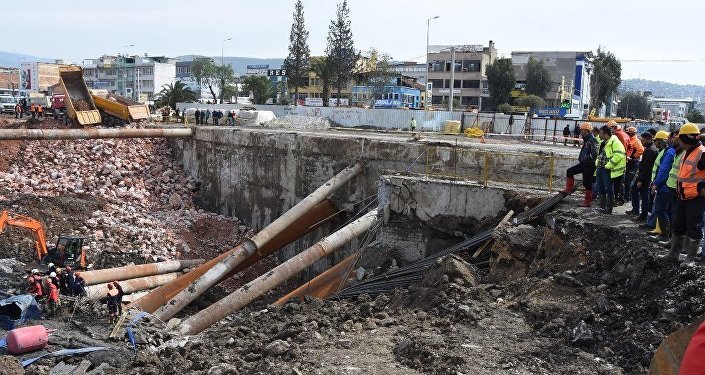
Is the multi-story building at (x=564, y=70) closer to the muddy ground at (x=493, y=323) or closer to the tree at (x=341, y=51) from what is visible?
the tree at (x=341, y=51)

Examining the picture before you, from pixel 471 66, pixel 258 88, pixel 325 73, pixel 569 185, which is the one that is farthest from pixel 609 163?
pixel 471 66

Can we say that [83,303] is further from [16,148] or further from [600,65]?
[600,65]

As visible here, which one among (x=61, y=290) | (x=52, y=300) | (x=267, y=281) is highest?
(x=267, y=281)

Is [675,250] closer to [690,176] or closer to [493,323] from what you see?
[690,176]

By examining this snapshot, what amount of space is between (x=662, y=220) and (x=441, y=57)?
64022mm

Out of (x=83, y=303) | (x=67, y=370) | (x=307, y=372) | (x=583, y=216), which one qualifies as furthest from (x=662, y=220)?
(x=83, y=303)

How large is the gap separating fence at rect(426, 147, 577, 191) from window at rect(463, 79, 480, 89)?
185ft

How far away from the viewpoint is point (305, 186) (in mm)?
16484

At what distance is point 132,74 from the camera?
3792 inches

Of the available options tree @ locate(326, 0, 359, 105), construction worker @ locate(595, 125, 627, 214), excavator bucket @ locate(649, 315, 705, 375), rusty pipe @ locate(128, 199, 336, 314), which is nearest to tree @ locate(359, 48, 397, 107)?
tree @ locate(326, 0, 359, 105)

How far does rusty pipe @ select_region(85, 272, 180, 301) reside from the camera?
12591mm

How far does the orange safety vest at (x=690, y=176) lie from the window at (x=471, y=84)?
206ft

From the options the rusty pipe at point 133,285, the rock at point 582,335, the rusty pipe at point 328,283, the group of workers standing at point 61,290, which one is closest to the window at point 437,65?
the rusty pipe at point 133,285

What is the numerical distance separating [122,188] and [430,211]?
449 inches
